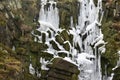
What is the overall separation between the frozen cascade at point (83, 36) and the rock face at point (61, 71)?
53.2 inches

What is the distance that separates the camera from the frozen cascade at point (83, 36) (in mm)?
40375

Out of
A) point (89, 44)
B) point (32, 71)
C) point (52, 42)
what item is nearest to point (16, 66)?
point (32, 71)

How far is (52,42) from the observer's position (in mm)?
41469

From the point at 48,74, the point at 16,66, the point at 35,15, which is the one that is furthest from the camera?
the point at 35,15

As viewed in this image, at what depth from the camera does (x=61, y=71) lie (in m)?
37.9

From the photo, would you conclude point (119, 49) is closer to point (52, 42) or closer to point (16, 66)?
point (52, 42)

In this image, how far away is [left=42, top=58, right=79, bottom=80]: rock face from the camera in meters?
37.8

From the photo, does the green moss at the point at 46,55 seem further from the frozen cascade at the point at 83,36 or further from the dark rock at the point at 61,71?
the dark rock at the point at 61,71

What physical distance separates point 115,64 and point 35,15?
1033 centimetres

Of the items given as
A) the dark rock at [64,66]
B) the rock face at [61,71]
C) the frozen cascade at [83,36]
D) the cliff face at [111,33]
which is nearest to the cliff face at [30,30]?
the cliff face at [111,33]

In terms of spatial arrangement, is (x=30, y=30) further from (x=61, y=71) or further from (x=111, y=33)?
(x=111, y=33)

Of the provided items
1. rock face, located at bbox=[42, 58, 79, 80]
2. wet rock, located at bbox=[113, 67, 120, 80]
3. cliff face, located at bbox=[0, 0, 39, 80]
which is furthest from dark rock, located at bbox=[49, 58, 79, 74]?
wet rock, located at bbox=[113, 67, 120, 80]

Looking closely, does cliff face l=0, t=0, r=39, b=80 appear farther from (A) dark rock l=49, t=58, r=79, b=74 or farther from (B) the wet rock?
(B) the wet rock

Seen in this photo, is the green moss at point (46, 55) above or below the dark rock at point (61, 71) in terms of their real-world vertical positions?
above
